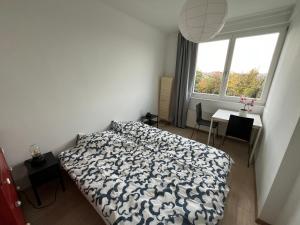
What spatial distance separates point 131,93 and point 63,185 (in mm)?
1918

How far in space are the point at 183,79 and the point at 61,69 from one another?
99.1 inches

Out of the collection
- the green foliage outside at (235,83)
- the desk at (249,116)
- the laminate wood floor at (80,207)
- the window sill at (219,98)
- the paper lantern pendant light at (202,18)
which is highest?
the paper lantern pendant light at (202,18)

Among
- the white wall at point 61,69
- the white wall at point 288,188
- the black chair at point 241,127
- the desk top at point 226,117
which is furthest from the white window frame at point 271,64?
the white wall at point 288,188

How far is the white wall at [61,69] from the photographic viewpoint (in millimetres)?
1464

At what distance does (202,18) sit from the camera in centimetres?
115

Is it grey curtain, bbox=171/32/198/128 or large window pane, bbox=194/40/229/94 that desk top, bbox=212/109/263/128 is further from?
grey curtain, bbox=171/32/198/128

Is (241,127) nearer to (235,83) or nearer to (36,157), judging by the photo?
(235,83)

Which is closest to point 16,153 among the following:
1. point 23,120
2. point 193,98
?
point 23,120

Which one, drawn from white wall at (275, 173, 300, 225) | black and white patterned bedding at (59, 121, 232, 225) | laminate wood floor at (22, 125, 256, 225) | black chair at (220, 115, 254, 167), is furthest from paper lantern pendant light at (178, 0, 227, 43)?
laminate wood floor at (22, 125, 256, 225)

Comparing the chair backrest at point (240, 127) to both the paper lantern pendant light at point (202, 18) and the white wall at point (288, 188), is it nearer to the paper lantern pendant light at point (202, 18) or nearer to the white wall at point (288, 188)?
the white wall at point (288, 188)

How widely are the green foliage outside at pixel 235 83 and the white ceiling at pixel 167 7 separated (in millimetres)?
1059

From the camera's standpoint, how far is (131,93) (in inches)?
117

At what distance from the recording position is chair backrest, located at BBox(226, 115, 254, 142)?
228cm

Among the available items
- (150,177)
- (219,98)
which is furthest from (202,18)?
(219,98)
